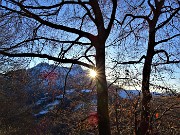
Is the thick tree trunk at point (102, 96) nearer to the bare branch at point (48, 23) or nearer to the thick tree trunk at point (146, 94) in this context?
the bare branch at point (48, 23)

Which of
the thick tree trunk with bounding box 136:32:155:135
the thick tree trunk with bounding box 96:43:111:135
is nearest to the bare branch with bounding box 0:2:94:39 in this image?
the thick tree trunk with bounding box 96:43:111:135

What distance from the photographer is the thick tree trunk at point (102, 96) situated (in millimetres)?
5996

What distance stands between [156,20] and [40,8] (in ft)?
11.7

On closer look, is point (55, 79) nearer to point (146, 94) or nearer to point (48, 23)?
point (48, 23)

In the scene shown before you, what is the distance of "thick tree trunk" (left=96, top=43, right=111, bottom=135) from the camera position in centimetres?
600

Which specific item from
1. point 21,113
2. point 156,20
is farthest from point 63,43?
point 21,113

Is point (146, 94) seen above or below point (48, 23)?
below

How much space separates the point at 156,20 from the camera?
8.44m

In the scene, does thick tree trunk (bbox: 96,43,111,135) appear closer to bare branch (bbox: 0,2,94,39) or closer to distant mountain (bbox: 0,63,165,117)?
bare branch (bbox: 0,2,94,39)

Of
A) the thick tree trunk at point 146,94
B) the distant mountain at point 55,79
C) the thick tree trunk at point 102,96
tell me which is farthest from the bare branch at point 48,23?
the thick tree trunk at point 146,94

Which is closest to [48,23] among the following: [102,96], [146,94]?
[102,96]

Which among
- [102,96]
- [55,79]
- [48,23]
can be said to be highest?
[48,23]

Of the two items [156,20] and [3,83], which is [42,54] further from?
[3,83]

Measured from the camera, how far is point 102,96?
20.0ft
